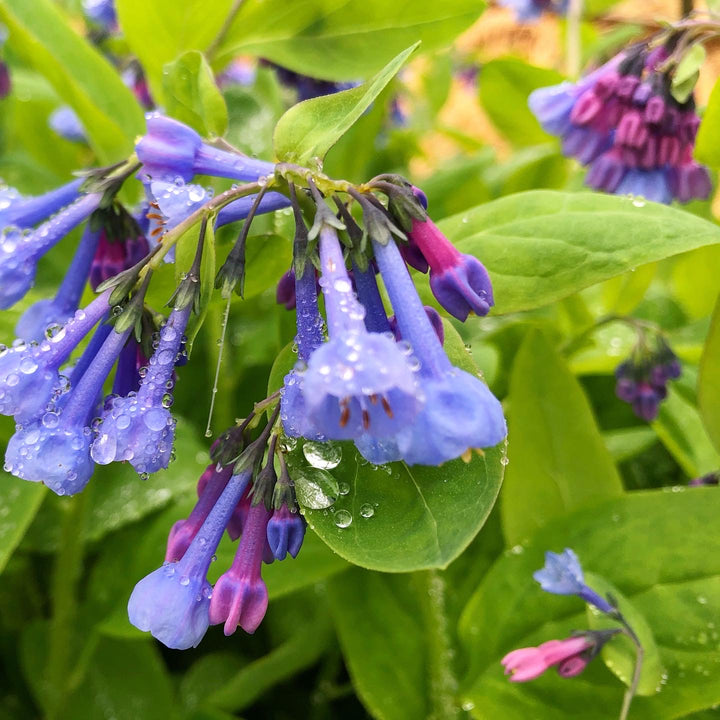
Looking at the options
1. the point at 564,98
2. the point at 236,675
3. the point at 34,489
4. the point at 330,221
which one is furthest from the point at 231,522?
the point at 564,98

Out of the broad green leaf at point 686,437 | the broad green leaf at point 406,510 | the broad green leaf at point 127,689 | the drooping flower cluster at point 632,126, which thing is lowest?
the broad green leaf at point 686,437

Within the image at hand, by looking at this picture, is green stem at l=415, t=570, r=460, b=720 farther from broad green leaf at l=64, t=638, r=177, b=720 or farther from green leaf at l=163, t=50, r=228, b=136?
green leaf at l=163, t=50, r=228, b=136

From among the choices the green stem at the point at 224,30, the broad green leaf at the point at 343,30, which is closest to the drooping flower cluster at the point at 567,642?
the broad green leaf at the point at 343,30

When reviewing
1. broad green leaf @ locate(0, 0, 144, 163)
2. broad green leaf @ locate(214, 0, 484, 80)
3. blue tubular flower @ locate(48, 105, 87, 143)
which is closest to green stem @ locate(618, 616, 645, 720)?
broad green leaf @ locate(214, 0, 484, 80)

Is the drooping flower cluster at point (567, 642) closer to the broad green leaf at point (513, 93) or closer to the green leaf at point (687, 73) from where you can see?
the green leaf at point (687, 73)

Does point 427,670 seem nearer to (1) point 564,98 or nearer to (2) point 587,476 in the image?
(2) point 587,476

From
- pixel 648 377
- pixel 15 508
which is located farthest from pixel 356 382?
pixel 648 377
